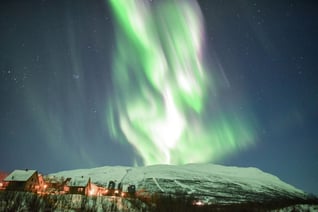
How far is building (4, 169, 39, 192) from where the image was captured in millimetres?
82500

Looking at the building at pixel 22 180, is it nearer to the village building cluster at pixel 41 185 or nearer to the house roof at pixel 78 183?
the village building cluster at pixel 41 185

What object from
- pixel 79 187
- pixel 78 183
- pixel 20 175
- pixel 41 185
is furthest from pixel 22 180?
pixel 78 183

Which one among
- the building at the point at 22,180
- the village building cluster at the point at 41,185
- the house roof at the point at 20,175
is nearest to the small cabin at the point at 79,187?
the village building cluster at the point at 41,185

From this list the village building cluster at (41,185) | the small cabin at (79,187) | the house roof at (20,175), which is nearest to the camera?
the village building cluster at (41,185)

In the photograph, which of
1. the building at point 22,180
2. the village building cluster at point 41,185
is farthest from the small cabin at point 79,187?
the building at point 22,180

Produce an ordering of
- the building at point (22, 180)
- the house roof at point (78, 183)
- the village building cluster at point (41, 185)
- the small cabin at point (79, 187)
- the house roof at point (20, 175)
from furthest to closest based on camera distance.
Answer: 1. the house roof at point (78, 183)
2. the small cabin at point (79, 187)
3. the house roof at point (20, 175)
4. the village building cluster at point (41, 185)
5. the building at point (22, 180)

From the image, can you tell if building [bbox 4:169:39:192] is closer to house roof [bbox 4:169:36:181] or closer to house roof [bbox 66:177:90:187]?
house roof [bbox 4:169:36:181]

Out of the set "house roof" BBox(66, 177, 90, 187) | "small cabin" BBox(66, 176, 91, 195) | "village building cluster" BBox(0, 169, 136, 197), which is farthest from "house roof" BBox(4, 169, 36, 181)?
"small cabin" BBox(66, 176, 91, 195)

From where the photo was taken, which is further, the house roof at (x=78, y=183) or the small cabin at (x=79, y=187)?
the house roof at (x=78, y=183)

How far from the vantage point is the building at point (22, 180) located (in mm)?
82500

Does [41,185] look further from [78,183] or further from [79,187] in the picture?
[79,187]

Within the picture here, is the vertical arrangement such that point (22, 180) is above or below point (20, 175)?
below

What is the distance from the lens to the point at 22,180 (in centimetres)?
8350

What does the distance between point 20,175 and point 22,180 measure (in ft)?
8.27
